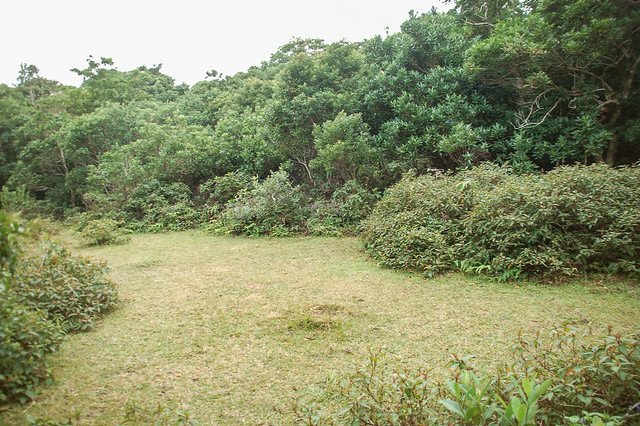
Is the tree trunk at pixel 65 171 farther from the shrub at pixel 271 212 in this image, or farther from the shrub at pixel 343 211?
the shrub at pixel 343 211

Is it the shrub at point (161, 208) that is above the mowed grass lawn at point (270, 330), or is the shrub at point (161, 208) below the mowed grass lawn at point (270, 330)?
above

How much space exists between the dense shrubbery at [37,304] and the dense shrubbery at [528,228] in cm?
421

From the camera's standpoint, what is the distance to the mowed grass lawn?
3.12 meters

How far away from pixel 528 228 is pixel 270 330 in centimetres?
394

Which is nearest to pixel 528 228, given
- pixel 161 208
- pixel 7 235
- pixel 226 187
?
pixel 7 235

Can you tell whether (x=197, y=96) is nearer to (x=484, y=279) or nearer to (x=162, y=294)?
(x=162, y=294)

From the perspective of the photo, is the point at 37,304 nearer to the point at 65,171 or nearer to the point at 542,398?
the point at 542,398

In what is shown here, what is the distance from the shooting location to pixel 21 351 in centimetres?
289

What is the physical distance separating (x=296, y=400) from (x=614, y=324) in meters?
3.40

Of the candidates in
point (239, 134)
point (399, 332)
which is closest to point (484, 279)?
point (399, 332)

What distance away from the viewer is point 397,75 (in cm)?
945

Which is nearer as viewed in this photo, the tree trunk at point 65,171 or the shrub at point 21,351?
the shrub at point 21,351

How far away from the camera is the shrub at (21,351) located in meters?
2.77

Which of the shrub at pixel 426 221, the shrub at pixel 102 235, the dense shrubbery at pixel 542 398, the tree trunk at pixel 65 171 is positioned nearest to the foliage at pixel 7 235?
the dense shrubbery at pixel 542 398
